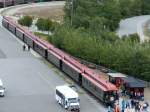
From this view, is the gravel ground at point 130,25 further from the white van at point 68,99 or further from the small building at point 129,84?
the white van at point 68,99

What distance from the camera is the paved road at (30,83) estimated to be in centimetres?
4359

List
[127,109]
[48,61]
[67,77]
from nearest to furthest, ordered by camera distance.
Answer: [127,109] < [67,77] < [48,61]

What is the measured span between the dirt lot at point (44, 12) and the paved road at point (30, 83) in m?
35.1

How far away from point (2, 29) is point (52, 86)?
41.4 meters

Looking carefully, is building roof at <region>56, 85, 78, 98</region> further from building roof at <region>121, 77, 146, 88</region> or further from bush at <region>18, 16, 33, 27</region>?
bush at <region>18, 16, 33, 27</region>

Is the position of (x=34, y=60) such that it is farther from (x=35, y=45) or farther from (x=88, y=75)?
(x=88, y=75)

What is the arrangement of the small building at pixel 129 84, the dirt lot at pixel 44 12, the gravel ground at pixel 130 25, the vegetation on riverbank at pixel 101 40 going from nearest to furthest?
the small building at pixel 129 84, the vegetation on riverbank at pixel 101 40, the gravel ground at pixel 130 25, the dirt lot at pixel 44 12

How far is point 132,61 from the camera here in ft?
168

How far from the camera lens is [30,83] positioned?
51406mm

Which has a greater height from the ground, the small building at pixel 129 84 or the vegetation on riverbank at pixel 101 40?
the vegetation on riverbank at pixel 101 40

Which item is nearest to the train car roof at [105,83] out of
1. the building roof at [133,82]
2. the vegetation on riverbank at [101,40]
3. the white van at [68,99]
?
the building roof at [133,82]

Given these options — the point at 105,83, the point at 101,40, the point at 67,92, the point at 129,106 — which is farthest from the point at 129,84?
the point at 101,40

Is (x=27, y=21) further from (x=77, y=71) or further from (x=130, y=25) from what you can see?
(x=77, y=71)

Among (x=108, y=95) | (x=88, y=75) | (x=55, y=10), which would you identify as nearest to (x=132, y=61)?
(x=88, y=75)
